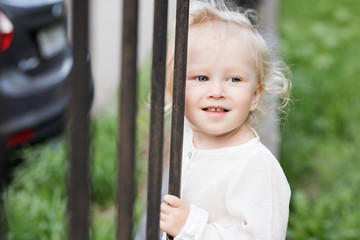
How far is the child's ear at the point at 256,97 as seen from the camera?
159 centimetres

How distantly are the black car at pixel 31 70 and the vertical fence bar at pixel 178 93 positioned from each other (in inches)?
105

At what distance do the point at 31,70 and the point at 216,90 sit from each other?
9.78 feet

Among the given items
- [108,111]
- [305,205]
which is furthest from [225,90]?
[108,111]

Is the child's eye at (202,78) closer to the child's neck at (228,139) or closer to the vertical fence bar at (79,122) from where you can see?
Answer: the child's neck at (228,139)

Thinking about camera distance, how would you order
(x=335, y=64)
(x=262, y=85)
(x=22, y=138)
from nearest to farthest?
(x=262, y=85) < (x=22, y=138) < (x=335, y=64)

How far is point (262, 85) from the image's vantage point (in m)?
1.60

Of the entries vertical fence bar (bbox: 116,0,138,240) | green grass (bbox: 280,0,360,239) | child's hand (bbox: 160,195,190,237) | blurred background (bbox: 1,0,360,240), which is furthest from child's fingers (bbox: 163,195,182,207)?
green grass (bbox: 280,0,360,239)

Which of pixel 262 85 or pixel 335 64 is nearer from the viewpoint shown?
pixel 262 85

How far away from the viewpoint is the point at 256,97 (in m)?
1.60

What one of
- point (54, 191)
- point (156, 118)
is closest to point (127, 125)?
point (156, 118)

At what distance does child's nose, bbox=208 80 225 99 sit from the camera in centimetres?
151

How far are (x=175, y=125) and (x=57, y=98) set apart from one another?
10.4 feet

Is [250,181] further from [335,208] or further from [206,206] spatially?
[335,208]

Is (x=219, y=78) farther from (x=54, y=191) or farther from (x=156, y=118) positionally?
(x=54, y=191)
